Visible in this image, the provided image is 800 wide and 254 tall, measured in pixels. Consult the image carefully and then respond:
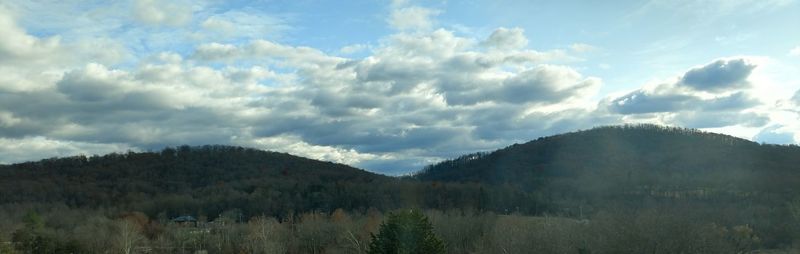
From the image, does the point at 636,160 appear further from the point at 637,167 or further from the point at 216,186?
the point at 216,186

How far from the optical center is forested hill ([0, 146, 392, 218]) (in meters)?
95.9

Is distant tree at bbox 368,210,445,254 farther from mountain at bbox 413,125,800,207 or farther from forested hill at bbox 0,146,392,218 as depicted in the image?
forested hill at bbox 0,146,392,218

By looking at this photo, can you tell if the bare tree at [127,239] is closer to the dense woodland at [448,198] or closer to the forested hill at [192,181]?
the dense woodland at [448,198]

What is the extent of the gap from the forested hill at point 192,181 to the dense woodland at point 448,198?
30 centimetres

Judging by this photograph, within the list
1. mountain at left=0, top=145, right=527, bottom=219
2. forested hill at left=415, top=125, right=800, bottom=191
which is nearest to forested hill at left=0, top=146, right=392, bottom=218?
mountain at left=0, top=145, right=527, bottom=219

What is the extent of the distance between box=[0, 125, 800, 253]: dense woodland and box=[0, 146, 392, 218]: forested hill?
0.98 ft

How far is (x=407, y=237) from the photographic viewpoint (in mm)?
18594

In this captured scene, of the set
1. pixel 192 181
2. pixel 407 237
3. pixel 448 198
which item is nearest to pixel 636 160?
pixel 448 198

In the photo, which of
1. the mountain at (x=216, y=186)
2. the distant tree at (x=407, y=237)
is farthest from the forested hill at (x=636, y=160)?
the distant tree at (x=407, y=237)

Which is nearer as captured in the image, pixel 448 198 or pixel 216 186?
pixel 448 198

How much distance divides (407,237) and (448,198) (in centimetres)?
7803

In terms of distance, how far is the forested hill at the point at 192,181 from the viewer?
95.9 m

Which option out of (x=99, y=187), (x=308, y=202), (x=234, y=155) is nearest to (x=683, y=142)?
(x=308, y=202)

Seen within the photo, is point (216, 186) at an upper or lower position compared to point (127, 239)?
upper
